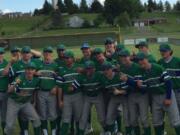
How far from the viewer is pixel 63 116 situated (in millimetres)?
11609

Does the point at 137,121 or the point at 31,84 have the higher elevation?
the point at 31,84

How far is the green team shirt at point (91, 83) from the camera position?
11.3 meters

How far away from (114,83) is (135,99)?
0.57 meters

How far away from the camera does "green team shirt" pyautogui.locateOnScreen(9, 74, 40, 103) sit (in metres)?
11.3

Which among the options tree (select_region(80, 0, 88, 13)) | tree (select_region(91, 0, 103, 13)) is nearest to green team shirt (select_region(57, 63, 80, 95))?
tree (select_region(91, 0, 103, 13))

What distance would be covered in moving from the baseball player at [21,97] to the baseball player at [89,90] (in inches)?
38.5

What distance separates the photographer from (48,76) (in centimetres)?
1169

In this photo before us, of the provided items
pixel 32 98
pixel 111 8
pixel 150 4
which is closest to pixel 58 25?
pixel 111 8

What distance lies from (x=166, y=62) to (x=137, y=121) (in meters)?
1.42

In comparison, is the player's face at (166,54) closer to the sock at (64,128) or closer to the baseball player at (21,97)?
the sock at (64,128)

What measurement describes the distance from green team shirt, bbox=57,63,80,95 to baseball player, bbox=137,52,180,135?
1547 millimetres

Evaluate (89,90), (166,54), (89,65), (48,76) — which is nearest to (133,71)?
(166,54)

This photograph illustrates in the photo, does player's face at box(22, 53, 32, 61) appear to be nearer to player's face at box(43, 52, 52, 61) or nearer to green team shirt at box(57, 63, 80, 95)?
player's face at box(43, 52, 52, 61)

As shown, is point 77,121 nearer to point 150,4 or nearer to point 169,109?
point 169,109
